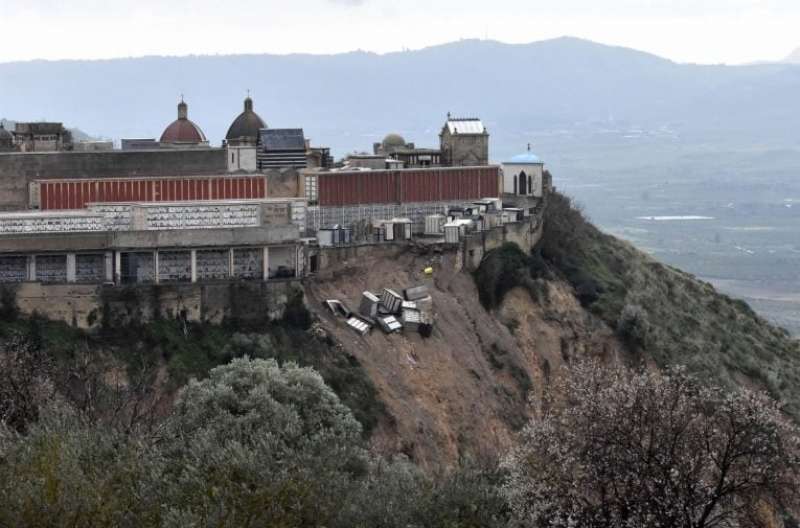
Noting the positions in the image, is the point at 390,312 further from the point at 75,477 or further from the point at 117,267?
the point at 75,477

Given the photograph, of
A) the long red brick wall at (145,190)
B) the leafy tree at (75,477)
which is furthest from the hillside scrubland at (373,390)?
the long red brick wall at (145,190)

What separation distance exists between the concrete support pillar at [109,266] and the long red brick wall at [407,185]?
9669 millimetres

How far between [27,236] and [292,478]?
813 inches

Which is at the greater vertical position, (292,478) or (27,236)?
(27,236)

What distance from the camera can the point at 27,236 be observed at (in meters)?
47.0

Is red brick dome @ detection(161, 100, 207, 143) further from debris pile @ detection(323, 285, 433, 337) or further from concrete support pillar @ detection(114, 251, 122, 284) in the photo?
concrete support pillar @ detection(114, 251, 122, 284)

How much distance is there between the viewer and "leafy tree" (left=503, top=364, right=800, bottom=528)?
1176 inches

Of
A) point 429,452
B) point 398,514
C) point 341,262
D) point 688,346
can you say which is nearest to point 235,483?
point 398,514

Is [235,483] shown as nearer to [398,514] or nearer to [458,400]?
[398,514]

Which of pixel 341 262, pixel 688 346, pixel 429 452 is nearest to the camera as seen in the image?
pixel 429 452

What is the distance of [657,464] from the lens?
1182 inches

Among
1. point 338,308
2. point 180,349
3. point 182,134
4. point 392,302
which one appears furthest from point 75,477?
point 182,134

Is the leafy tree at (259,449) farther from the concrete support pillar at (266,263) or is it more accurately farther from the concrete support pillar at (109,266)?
the concrete support pillar at (109,266)

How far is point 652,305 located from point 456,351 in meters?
13.1
